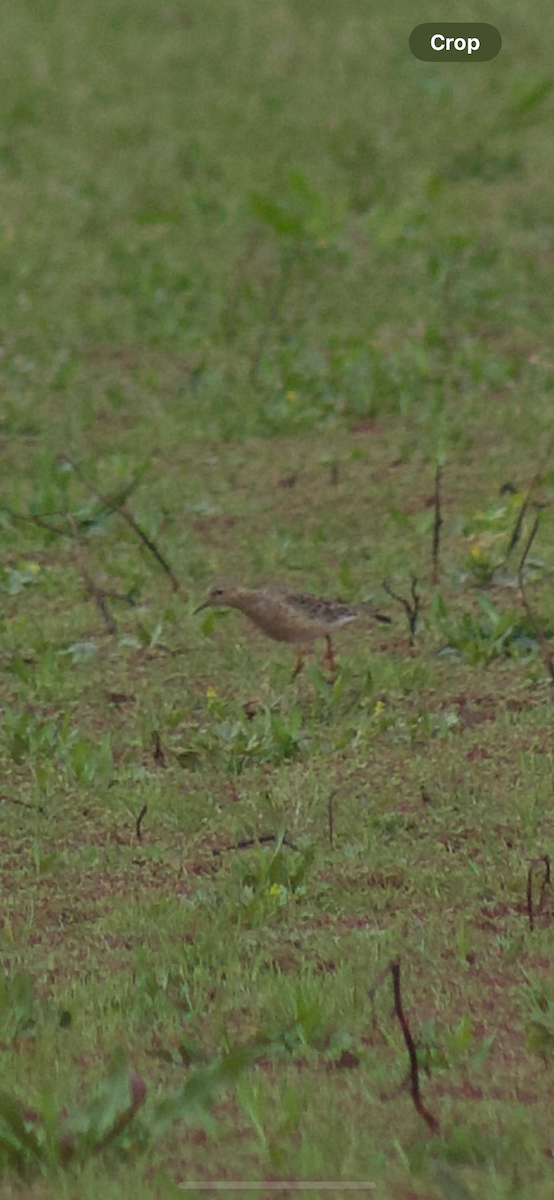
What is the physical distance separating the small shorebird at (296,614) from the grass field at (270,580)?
0.12 metres

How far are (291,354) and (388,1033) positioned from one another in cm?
603

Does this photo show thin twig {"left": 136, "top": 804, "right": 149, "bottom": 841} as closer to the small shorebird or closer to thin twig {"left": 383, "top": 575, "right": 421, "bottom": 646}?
the small shorebird

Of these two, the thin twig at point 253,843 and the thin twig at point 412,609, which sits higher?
the thin twig at point 412,609

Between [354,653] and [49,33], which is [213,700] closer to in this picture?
[354,653]

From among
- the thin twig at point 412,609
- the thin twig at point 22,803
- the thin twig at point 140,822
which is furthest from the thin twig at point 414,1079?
the thin twig at point 412,609

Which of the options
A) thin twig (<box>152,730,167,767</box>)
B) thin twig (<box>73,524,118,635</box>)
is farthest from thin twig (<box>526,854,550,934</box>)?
thin twig (<box>73,524,118,635</box>)

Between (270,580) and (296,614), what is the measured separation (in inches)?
38.6

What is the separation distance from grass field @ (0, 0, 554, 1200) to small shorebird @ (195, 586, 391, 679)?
0.12m

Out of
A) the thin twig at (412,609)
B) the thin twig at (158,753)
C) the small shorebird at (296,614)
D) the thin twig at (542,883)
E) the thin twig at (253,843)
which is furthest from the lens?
the thin twig at (412,609)

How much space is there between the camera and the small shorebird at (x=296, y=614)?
6.38 meters

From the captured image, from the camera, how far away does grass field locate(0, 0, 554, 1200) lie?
3.86m

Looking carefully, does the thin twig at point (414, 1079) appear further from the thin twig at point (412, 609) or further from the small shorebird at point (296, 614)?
the thin twig at point (412, 609)

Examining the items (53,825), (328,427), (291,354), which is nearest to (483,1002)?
(53,825)

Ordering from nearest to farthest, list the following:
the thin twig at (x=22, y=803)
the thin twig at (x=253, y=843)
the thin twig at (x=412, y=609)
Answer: the thin twig at (x=253, y=843) → the thin twig at (x=22, y=803) → the thin twig at (x=412, y=609)
